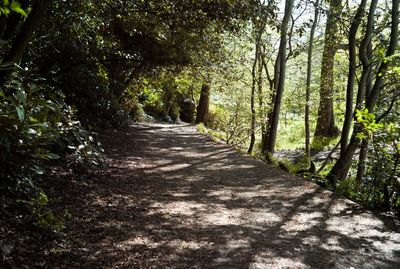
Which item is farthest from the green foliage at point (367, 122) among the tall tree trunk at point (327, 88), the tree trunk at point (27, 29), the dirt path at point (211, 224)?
the tree trunk at point (27, 29)

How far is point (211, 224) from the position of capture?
4.60 metres

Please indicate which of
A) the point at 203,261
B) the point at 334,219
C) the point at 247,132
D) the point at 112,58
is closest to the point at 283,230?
the point at 334,219

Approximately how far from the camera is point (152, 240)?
152 inches

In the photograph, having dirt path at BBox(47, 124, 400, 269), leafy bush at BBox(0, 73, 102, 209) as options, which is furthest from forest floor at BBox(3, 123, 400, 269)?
leafy bush at BBox(0, 73, 102, 209)

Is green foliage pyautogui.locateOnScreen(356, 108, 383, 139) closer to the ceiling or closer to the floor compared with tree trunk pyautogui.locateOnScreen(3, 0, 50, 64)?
closer to the floor

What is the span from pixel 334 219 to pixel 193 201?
81.6 inches

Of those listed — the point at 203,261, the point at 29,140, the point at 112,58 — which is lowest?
the point at 203,261

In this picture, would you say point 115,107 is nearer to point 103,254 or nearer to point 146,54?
point 146,54

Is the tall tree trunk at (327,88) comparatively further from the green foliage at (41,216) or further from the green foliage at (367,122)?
the green foliage at (41,216)

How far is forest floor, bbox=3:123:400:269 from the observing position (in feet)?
11.5

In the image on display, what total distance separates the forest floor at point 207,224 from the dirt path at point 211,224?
0.04 feet

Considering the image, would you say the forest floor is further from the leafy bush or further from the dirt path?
the leafy bush

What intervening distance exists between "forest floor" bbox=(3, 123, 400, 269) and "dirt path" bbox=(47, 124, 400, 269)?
0.04 ft

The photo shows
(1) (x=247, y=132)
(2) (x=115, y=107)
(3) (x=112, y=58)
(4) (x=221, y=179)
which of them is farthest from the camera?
(1) (x=247, y=132)
